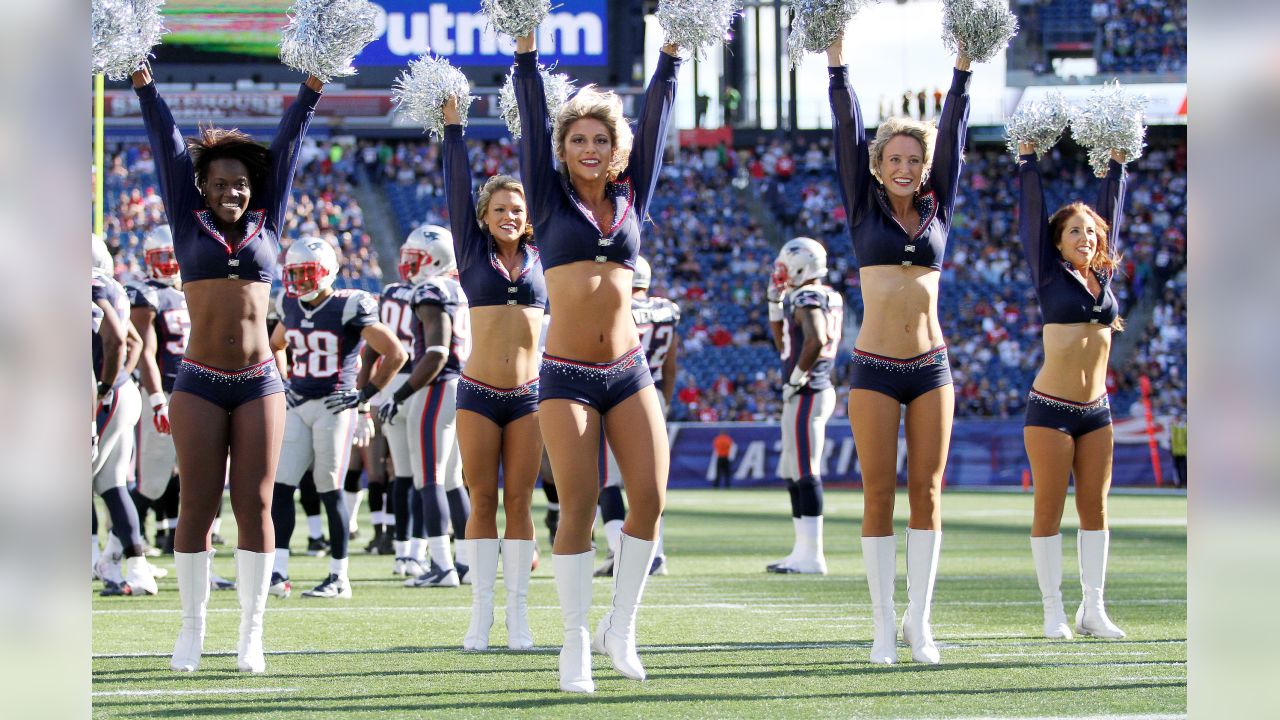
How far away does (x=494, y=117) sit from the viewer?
2891 centimetres

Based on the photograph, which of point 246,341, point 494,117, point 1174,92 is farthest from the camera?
point 1174,92

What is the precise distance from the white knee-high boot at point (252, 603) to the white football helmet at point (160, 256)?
14.4 feet

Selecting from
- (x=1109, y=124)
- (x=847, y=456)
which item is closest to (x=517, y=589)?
(x=1109, y=124)

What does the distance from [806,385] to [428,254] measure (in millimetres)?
2764

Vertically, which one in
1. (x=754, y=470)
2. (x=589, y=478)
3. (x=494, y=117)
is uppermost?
(x=494, y=117)

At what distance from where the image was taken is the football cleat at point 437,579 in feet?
27.1

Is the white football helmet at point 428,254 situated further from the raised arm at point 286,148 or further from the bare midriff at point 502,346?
the raised arm at point 286,148

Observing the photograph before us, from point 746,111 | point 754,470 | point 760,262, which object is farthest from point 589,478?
point 746,111

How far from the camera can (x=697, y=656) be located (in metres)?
5.55

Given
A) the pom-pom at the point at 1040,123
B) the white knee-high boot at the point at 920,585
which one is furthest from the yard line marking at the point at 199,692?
the pom-pom at the point at 1040,123

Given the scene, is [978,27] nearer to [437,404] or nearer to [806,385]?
[437,404]

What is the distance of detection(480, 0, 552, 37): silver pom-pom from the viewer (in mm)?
4750
